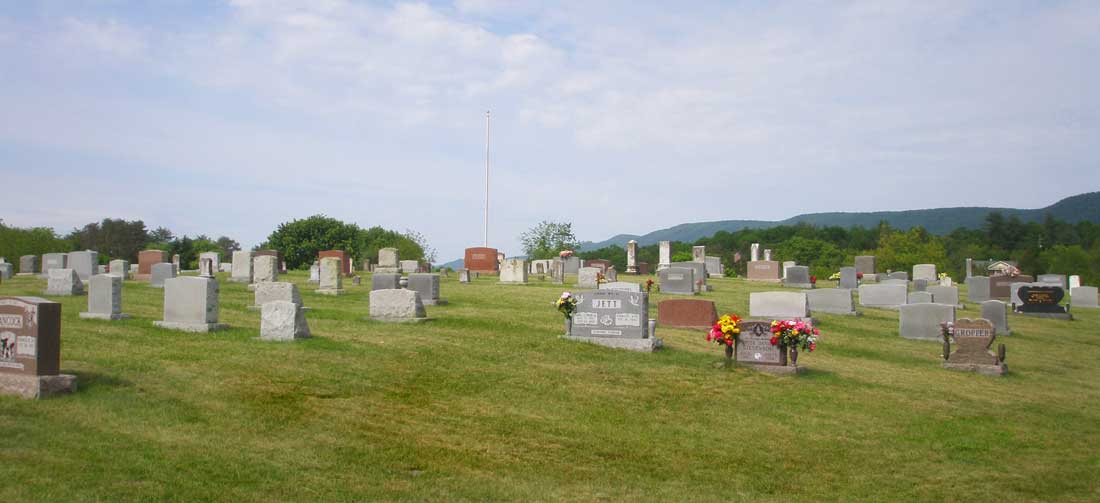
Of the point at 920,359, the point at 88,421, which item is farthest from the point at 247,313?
the point at 920,359

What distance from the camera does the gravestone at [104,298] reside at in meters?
17.1

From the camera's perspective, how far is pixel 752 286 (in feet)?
126

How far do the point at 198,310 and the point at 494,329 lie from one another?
6063 millimetres

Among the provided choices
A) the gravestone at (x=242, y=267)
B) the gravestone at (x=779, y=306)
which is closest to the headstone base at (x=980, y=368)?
the gravestone at (x=779, y=306)

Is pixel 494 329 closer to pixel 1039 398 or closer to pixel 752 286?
pixel 1039 398

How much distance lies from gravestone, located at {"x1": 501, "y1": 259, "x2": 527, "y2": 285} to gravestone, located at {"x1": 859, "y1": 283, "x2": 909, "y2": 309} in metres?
13.3

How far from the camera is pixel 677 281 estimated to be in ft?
104

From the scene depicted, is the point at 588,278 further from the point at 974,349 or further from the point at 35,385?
the point at 35,385

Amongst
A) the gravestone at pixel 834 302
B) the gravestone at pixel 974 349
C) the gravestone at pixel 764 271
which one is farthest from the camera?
the gravestone at pixel 764 271

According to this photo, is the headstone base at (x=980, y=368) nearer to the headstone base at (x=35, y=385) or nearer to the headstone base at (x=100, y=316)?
the headstone base at (x=35, y=385)

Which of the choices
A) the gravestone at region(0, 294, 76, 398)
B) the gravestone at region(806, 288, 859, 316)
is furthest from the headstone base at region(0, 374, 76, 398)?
the gravestone at region(806, 288, 859, 316)

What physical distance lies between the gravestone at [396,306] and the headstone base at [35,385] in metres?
8.91

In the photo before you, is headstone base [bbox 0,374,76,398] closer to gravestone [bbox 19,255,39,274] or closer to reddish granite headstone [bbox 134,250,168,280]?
reddish granite headstone [bbox 134,250,168,280]

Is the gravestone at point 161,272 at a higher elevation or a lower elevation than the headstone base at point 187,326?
higher
